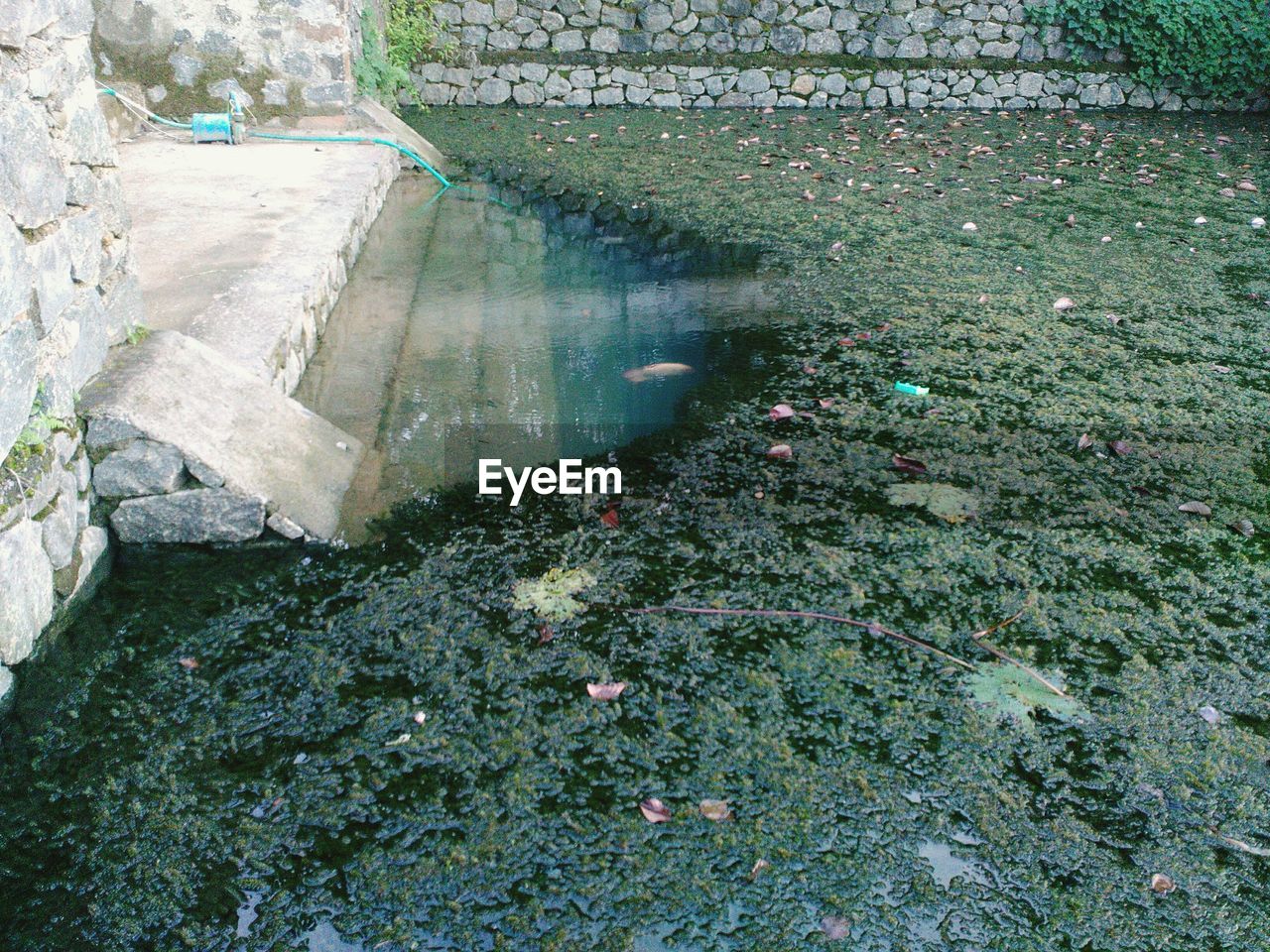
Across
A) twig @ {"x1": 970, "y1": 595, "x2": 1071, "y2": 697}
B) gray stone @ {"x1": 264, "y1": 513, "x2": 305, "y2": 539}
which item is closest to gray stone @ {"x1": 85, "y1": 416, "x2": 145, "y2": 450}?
gray stone @ {"x1": 264, "y1": 513, "x2": 305, "y2": 539}

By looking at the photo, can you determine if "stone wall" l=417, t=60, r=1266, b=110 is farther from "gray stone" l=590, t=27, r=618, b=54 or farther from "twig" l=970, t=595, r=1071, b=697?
"twig" l=970, t=595, r=1071, b=697

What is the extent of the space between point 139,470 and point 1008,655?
2.24 metres

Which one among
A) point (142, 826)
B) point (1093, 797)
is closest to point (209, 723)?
point (142, 826)

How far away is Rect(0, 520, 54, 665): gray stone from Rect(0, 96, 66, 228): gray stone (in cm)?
69

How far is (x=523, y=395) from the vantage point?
12.7 feet

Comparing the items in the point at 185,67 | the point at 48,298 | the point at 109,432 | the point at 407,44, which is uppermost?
the point at 407,44

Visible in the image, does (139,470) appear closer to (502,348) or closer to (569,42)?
(502,348)

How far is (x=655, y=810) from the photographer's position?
6.58 feet

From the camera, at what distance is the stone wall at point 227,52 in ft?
21.4

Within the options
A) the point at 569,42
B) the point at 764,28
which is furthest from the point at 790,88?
the point at 569,42

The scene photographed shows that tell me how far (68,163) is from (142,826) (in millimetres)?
1656

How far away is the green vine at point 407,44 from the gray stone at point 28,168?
617 centimetres

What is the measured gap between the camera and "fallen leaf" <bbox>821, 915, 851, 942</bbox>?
1759 millimetres

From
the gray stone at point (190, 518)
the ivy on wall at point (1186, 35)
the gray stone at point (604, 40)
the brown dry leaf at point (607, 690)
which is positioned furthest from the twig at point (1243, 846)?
the ivy on wall at point (1186, 35)
